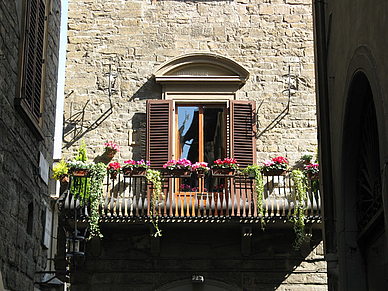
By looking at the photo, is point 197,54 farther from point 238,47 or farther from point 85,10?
point 85,10

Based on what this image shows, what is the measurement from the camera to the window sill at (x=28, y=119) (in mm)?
9820

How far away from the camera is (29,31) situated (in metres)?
10.6

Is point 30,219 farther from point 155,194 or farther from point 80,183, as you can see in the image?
point 155,194

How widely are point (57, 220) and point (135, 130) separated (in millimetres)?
2601

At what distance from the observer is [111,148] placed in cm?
1513

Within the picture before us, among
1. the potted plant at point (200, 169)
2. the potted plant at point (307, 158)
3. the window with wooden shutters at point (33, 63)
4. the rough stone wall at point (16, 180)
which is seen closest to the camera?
the rough stone wall at point (16, 180)

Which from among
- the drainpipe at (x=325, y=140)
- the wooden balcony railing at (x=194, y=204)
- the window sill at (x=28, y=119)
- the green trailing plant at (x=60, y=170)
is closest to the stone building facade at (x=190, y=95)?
the wooden balcony railing at (x=194, y=204)

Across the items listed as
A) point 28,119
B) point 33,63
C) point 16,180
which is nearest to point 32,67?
point 33,63

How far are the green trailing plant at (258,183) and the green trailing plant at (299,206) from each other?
0.56 meters

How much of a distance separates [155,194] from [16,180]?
14.6 feet

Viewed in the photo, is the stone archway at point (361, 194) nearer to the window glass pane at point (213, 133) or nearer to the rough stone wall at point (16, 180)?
the rough stone wall at point (16, 180)

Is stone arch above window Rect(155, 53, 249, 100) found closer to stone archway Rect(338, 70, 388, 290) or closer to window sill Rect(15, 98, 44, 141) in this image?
window sill Rect(15, 98, 44, 141)

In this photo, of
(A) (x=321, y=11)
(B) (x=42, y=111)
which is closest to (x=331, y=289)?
(A) (x=321, y=11)

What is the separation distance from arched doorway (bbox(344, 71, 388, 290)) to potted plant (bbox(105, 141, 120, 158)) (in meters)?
7.80
